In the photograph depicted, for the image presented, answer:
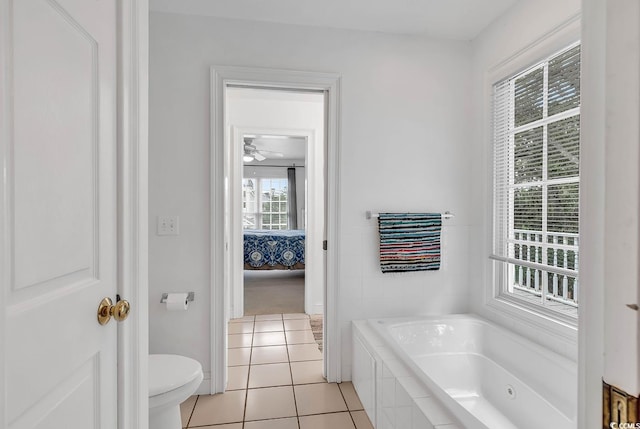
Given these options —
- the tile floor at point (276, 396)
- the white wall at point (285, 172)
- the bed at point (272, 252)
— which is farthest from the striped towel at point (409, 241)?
the white wall at point (285, 172)

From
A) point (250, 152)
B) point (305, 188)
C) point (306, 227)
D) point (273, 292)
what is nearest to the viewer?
point (306, 227)

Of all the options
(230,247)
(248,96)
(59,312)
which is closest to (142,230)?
(59,312)

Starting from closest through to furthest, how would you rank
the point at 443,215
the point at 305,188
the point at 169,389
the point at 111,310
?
the point at 111,310 < the point at 169,389 < the point at 443,215 < the point at 305,188

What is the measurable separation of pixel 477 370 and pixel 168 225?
215 cm

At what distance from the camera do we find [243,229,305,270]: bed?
530 centimetres

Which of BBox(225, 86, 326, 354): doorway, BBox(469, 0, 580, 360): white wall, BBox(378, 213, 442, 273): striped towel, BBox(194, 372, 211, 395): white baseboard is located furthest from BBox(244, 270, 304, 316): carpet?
BBox(469, 0, 580, 360): white wall

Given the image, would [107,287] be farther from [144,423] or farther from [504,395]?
[504,395]

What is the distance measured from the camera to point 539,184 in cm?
200

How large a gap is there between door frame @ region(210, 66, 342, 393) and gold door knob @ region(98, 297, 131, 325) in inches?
48.6

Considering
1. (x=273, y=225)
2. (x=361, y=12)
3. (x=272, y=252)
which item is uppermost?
(x=361, y=12)

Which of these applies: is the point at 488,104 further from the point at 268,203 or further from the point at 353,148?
the point at 268,203

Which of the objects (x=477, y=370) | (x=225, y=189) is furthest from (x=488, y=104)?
(x=225, y=189)

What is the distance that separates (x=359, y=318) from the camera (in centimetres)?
239

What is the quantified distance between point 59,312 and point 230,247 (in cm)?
277
